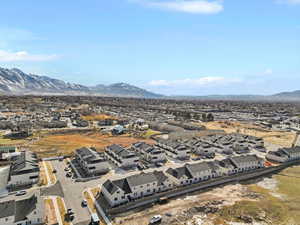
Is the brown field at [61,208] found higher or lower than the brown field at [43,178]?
lower

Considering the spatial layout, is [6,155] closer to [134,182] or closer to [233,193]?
[134,182]

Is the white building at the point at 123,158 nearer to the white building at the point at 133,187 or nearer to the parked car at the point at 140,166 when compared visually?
the parked car at the point at 140,166

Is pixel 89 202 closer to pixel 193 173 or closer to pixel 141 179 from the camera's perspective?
pixel 141 179

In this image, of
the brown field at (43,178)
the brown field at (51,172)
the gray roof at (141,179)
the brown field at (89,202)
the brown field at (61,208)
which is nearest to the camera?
the brown field at (61,208)

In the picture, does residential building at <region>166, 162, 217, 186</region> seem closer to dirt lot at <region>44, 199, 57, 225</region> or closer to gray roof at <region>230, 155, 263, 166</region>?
gray roof at <region>230, 155, 263, 166</region>

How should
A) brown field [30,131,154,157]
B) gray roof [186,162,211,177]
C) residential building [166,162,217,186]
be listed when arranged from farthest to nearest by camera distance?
brown field [30,131,154,157]
gray roof [186,162,211,177]
residential building [166,162,217,186]

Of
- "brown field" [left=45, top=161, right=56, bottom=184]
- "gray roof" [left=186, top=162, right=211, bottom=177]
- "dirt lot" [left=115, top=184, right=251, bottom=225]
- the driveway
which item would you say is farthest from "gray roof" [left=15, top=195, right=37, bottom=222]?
"gray roof" [left=186, top=162, right=211, bottom=177]

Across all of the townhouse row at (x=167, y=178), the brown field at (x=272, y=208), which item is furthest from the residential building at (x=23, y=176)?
the brown field at (x=272, y=208)

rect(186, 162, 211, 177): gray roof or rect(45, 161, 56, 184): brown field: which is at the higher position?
rect(186, 162, 211, 177): gray roof

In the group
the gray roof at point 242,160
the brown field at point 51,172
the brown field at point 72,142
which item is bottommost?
the brown field at point 51,172

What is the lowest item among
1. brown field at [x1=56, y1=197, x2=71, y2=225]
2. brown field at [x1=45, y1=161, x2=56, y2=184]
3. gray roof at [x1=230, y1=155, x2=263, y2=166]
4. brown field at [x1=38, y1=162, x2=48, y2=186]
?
brown field at [x1=56, y1=197, x2=71, y2=225]
